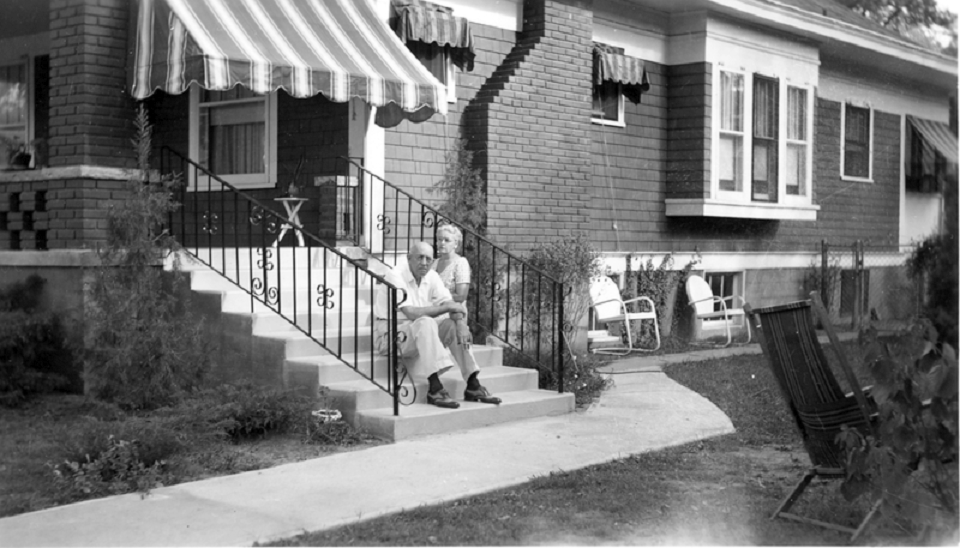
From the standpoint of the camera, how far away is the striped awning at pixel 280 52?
7.90m

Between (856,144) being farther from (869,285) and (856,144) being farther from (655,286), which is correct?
(869,285)

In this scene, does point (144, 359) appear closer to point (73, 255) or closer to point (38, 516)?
point (73, 255)

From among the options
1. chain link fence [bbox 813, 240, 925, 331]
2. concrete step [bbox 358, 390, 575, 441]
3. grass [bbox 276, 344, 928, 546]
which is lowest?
grass [bbox 276, 344, 928, 546]

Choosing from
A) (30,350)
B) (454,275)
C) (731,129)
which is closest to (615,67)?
(731,129)

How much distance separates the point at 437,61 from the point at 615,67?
2.43 metres

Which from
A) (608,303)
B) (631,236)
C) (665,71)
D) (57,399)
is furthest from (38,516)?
(665,71)

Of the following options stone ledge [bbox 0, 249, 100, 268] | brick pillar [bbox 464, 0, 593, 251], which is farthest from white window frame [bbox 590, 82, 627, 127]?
stone ledge [bbox 0, 249, 100, 268]

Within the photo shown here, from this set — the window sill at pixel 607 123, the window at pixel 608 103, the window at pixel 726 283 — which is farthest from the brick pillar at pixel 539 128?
the window at pixel 726 283

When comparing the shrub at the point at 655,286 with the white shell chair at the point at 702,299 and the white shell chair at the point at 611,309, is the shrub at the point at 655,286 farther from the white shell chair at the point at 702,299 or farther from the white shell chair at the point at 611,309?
the white shell chair at the point at 611,309

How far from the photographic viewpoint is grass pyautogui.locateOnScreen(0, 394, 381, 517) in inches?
231

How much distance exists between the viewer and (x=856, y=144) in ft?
39.1

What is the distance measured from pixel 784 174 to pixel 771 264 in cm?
115

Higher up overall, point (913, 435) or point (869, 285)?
point (869, 285)

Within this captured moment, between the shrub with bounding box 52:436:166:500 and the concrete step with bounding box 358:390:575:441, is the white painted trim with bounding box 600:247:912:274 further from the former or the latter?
the shrub with bounding box 52:436:166:500
